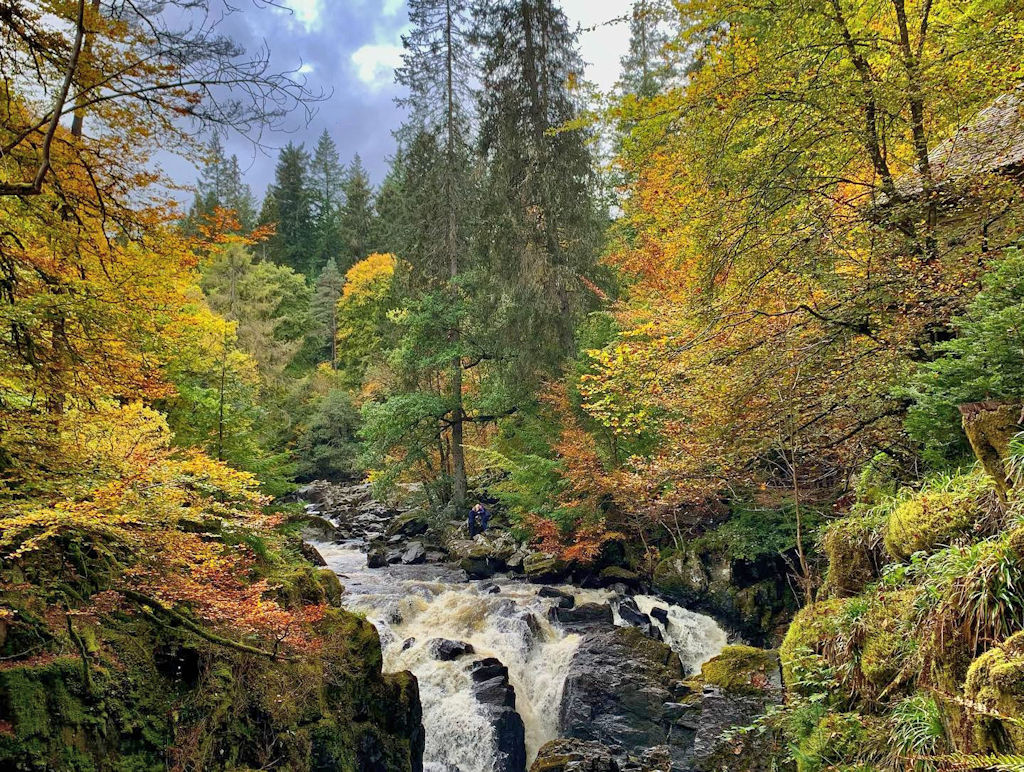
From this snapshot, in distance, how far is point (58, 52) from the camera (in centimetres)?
356

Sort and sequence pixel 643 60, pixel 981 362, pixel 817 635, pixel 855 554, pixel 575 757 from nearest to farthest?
pixel 981 362 < pixel 817 635 < pixel 855 554 < pixel 575 757 < pixel 643 60

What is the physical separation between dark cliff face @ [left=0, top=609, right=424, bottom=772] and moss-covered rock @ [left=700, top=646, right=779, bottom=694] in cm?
450

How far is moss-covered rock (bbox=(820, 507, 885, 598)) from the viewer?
5.31 metres

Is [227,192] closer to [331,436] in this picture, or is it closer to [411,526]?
[331,436]

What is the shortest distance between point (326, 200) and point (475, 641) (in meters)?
48.4

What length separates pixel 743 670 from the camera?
8.16 metres

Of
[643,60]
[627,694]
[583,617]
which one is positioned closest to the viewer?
[627,694]

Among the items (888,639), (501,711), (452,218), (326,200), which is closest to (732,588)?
(501,711)

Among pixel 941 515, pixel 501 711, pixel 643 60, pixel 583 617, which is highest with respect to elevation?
pixel 643 60

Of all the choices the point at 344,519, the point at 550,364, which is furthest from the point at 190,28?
the point at 344,519

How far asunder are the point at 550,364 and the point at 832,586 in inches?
459

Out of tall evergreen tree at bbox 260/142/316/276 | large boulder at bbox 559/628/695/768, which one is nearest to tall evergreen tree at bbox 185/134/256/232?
tall evergreen tree at bbox 260/142/316/276

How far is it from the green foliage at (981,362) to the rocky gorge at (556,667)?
10.6 ft

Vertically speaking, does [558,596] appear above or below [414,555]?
below
